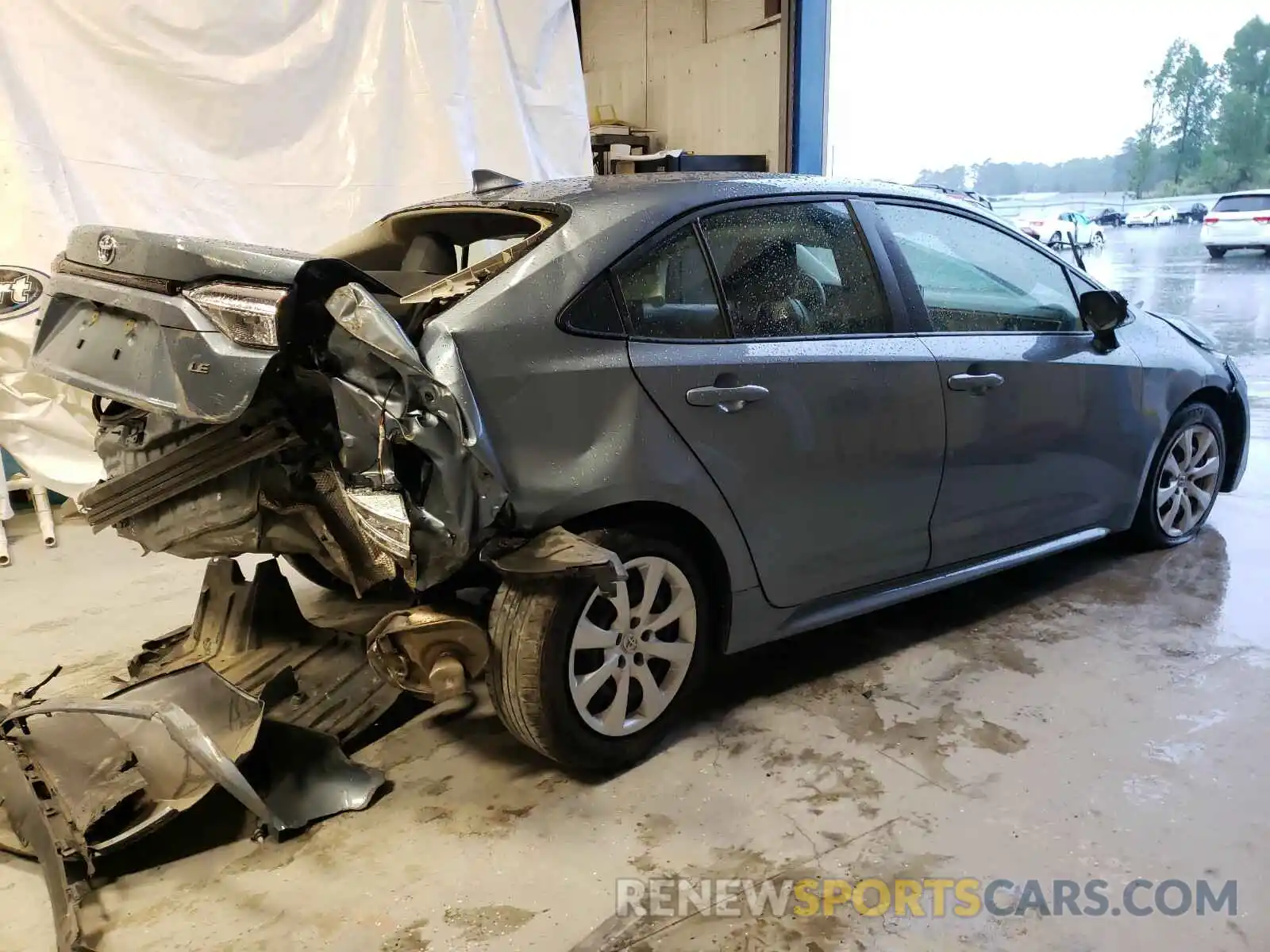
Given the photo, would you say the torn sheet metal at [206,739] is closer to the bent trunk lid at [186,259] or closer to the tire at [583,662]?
the tire at [583,662]

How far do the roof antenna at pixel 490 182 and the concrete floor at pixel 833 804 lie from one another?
4.92ft

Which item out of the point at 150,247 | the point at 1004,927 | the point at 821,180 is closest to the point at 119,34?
the point at 150,247

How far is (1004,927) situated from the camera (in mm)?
1739

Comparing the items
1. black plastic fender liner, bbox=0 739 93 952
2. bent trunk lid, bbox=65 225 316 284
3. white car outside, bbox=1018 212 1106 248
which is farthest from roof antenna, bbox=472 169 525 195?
white car outside, bbox=1018 212 1106 248

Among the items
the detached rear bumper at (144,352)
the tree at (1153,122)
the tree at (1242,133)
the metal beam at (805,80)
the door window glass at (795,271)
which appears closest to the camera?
the detached rear bumper at (144,352)

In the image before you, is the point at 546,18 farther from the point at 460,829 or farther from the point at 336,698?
the point at 460,829

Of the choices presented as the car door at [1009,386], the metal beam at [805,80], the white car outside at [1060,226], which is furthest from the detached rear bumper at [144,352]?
the white car outside at [1060,226]

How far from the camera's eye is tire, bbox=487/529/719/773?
6.67 ft

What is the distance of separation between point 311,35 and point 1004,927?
4.95 metres

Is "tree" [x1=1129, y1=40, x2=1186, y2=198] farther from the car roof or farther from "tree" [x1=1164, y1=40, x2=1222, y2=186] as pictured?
the car roof

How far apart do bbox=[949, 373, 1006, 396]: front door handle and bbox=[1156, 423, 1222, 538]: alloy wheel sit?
1173 mm

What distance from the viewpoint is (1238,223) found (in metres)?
6.69

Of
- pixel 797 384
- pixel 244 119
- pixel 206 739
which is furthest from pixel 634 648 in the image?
pixel 244 119

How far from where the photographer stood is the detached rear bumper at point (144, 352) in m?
1.80
